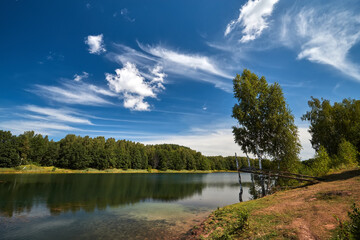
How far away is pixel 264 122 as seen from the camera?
92.7ft

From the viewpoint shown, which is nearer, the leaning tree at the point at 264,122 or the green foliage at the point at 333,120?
the leaning tree at the point at 264,122

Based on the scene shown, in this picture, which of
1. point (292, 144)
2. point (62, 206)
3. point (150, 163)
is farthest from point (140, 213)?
point (150, 163)

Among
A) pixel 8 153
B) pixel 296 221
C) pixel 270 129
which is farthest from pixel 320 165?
pixel 8 153

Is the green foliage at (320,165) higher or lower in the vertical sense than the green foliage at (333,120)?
lower

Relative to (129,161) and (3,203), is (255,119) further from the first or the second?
(129,161)

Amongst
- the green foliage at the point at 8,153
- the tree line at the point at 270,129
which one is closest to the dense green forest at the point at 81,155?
the green foliage at the point at 8,153

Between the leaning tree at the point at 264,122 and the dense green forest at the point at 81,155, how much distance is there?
105348 mm

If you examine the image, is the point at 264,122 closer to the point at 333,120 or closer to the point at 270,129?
the point at 270,129

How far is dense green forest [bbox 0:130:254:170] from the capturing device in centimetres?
9269

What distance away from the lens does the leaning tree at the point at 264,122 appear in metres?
27.6

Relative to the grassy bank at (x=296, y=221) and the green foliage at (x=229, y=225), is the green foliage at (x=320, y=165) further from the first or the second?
the green foliage at (x=229, y=225)

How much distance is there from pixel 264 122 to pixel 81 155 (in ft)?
369

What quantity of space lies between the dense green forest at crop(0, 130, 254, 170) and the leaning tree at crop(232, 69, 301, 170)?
105m

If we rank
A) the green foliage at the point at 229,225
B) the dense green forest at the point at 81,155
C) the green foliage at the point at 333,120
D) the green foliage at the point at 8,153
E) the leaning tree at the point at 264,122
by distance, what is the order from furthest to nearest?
the dense green forest at the point at 81,155 < the green foliage at the point at 8,153 < the green foliage at the point at 333,120 < the leaning tree at the point at 264,122 < the green foliage at the point at 229,225
